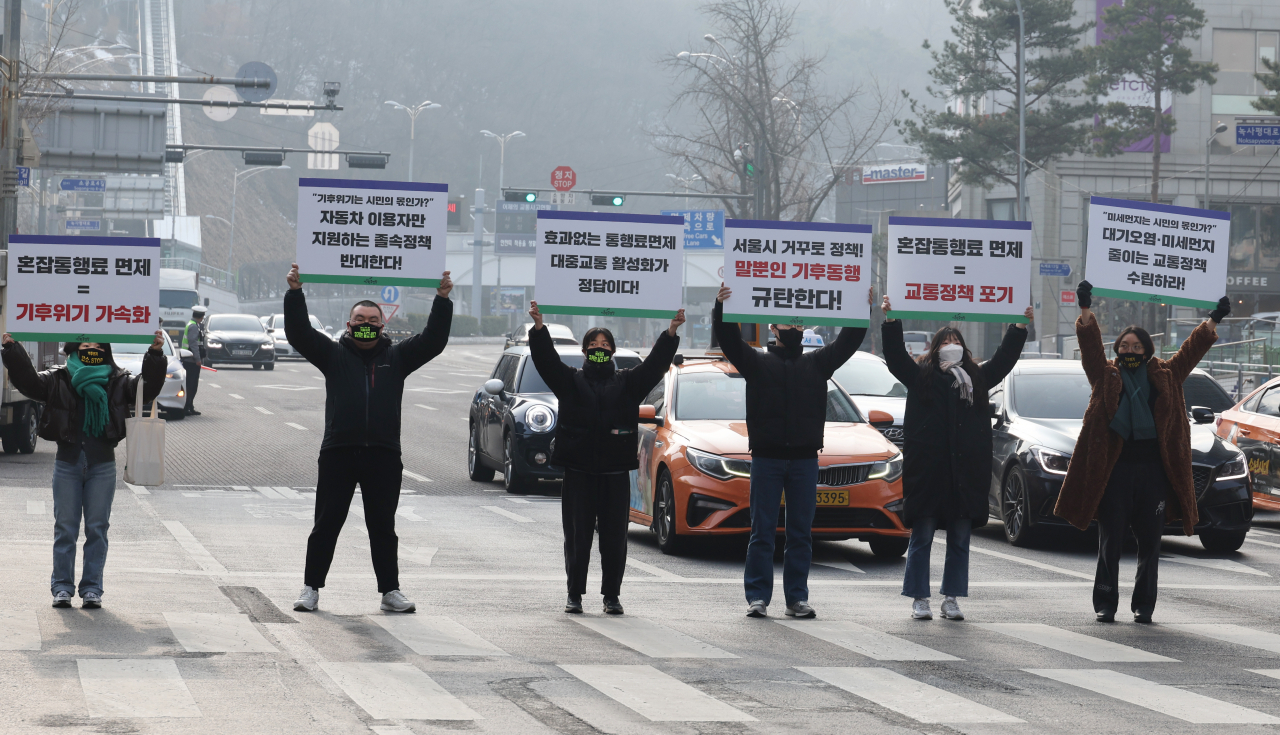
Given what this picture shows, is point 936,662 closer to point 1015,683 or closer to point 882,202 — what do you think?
point 1015,683

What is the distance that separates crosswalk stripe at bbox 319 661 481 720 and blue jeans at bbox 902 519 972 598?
3441mm

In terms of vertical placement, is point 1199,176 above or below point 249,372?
above

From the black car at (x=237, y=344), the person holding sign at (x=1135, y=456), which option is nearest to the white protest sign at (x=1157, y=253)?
the person holding sign at (x=1135, y=456)

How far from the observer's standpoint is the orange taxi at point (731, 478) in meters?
12.3

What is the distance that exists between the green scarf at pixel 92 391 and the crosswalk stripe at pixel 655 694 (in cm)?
331

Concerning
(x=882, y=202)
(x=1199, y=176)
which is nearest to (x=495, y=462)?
(x=1199, y=176)

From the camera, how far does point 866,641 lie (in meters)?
8.80

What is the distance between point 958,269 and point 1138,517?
2056 mm

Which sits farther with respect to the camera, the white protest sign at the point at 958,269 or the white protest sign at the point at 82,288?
the white protest sign at the point at 958,269

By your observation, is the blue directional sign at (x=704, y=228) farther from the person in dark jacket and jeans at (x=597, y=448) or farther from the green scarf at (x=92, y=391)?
the green scarf at (x=92, y=391)

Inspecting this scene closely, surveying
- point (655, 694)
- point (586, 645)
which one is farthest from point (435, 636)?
point (655, 694)

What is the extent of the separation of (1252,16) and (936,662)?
61661mm

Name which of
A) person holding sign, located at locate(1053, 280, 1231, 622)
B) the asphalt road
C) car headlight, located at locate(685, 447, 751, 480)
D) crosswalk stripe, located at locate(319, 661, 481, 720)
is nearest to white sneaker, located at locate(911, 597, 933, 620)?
the asphalt road

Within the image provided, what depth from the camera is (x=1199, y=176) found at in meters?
64.2
